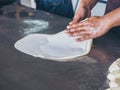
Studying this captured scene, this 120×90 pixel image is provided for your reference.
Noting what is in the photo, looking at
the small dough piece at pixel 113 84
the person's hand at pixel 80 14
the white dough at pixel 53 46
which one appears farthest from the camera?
the person's hand at pixel 80 14

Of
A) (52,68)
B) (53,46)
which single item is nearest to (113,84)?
(52,68)

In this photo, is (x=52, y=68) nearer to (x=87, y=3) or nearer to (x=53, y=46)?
(x=53, y=46)

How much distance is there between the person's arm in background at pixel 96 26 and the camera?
973 millimetres

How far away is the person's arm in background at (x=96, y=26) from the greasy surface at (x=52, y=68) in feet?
0.18

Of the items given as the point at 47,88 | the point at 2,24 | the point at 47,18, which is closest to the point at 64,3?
the point at 47,18

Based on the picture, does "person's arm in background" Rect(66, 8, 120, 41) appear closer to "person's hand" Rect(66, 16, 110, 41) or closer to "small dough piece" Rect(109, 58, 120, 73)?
"person's hand" Rect(66, 16, 110, 41)

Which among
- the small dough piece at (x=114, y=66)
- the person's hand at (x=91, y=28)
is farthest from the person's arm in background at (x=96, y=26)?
the small dough piece at (x=114, y=66)

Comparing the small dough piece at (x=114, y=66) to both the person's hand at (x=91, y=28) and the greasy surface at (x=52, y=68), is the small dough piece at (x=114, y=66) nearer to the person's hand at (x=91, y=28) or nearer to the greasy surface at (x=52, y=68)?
the greasy surface at (x=52, y=68)

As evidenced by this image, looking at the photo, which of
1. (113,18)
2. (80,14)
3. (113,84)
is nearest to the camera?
(113,84)

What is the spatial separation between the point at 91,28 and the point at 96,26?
0.8 inches

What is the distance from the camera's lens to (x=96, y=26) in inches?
38.9

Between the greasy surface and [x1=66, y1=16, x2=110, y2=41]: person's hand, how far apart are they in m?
0.05

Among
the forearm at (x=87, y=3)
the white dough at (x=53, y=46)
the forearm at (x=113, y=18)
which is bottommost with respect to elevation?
the white dough at (x=53, y=46)

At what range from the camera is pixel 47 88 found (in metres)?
0.76
